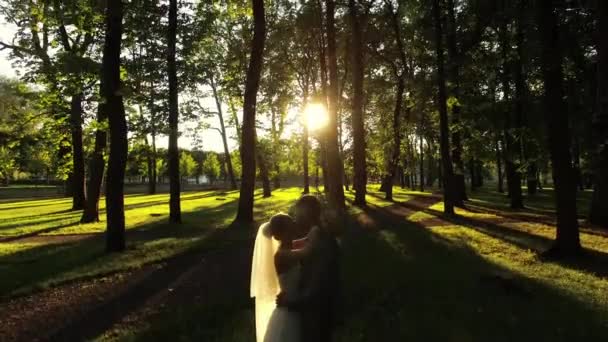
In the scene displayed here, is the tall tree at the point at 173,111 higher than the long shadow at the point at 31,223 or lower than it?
higher

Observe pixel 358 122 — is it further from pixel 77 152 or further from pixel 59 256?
pixel 59 256

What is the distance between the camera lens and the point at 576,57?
17.1 m

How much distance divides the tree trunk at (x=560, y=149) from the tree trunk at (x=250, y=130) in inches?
439

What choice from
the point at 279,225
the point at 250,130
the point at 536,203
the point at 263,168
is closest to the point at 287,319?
the point at 279,225

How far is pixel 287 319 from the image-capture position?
10.8 ft

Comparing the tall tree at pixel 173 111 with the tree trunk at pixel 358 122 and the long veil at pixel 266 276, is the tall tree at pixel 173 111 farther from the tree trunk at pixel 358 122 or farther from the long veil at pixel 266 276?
the long veil at pixel 266 276

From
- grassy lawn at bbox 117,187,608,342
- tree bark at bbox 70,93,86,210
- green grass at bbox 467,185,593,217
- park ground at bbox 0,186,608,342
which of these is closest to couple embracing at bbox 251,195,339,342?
park ground at bbox 0,186,608,342

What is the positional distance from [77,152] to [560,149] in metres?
23.6

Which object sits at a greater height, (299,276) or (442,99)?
(442,99)

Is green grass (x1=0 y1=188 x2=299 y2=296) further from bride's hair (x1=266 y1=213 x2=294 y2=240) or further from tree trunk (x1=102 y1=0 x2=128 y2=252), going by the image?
bride's hair (x1=266 y1=213 x2=294 y2=240)

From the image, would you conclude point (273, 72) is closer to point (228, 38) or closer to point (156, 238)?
point (228, 38)

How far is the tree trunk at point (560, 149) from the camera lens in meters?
10.4

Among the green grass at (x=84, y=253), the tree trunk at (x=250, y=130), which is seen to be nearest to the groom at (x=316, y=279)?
the green grass at (x=84, y=253)

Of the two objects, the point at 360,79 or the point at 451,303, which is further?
the point at 360,79
